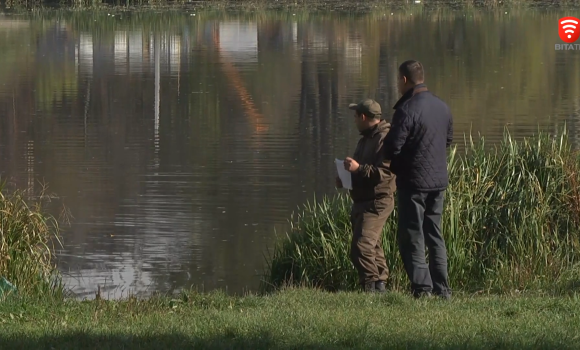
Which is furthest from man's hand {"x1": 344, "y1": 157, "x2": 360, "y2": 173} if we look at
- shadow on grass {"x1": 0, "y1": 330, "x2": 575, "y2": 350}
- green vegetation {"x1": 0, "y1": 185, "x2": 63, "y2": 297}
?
green vegetation {"x1": 0, "y1": 185, "x2": 63, "y2": 297}

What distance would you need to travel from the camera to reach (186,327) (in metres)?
7.14

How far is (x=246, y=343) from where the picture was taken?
662 cm

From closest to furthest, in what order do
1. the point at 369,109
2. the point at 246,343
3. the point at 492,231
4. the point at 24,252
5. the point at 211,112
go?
1. the point at 246,343
2. the point at 369,109
3. the point at 24,252
4. the point at 492,231
5. the point at 211,112

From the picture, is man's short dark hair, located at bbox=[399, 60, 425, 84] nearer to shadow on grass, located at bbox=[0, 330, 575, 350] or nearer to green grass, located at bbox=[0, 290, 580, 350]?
green grass, located at bbox=[0, 290, 580, 350]

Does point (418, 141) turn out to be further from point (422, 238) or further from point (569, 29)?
point (569, 29)

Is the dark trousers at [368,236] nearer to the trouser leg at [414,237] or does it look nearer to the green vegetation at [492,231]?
the trouser leg at [414,237]

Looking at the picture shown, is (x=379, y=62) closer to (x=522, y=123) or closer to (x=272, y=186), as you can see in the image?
(x=522, y=123)

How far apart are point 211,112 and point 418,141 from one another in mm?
15718

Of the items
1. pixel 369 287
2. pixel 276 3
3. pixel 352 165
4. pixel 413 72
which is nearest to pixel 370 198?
pixel 352 165

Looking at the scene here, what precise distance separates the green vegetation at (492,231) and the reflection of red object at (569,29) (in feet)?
95.6

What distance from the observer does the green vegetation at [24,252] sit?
32.9 feet

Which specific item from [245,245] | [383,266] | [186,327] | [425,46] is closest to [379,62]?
[425,46]

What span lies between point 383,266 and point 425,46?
28.2m

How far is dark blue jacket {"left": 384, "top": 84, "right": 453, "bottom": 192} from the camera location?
325 inches
